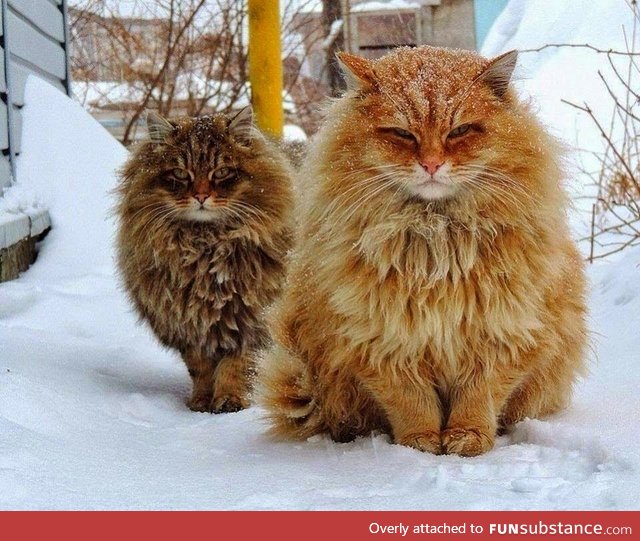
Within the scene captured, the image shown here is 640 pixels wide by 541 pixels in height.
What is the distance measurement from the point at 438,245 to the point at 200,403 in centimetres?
167

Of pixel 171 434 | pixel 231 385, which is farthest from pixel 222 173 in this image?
pixel 171 434

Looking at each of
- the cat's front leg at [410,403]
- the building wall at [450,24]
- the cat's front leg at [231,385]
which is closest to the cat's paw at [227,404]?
the cat's front leg at [231,385]

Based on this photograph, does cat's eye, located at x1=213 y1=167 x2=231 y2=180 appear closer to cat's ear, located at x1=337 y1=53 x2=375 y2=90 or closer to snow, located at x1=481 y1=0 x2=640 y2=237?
cat's ear, located at x1=337 y1=53 x2=375 y2=90

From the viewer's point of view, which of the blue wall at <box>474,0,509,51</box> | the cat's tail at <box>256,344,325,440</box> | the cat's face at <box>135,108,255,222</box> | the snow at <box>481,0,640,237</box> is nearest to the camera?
the cat's tail at <box>256,344,325,440</box>

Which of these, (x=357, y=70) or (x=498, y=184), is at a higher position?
(x=357, y=70)

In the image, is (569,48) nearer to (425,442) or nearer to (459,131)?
(459,131)

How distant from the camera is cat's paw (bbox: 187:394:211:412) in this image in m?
3.55

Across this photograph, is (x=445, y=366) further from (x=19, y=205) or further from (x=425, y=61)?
(x=19, y=205)

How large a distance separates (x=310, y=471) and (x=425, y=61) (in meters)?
1.16

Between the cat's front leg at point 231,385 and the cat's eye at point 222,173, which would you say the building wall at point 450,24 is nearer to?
the cat's eye at point 222,173

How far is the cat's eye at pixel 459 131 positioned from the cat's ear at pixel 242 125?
1594mm

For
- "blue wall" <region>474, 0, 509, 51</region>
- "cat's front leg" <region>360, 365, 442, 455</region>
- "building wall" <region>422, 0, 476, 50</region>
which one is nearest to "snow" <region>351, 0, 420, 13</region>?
"building wall" <region>422, 0, 476, 50</region>

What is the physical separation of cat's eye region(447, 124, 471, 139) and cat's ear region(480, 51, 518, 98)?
6.8 inches

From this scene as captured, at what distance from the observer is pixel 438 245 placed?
2273 mm
